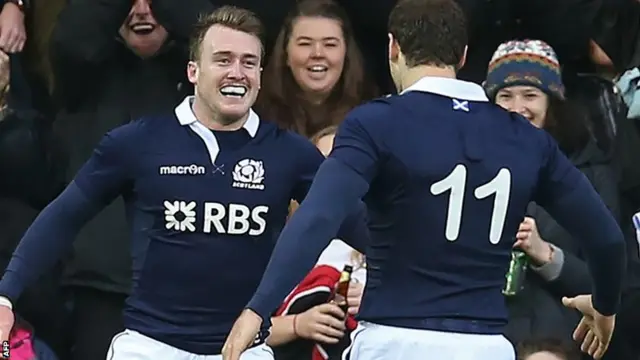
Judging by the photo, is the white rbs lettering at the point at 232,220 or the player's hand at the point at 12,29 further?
the player's hand at the point at 12,29

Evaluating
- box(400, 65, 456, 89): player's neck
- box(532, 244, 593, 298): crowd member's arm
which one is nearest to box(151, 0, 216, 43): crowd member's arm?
box(532, 244, 593, 298): crowd member's arm

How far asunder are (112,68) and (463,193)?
2319 mm

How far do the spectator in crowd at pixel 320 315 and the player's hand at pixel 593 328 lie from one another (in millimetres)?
838

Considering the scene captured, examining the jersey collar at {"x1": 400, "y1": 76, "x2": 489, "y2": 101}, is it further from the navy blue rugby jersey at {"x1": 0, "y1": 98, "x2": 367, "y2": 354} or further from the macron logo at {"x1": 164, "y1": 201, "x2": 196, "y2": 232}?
the macron logo at {"x1": 164, "y1": 201, "x2": 196, "y2": 232}

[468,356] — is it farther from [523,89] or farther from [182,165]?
[523,89]

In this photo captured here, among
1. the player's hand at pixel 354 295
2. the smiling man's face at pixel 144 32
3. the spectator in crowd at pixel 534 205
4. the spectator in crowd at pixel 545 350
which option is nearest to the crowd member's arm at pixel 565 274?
the spectator in crowd at pixel 534 205

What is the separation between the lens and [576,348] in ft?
17.5

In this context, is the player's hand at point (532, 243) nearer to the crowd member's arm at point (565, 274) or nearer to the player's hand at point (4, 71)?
the crowd member's arm at point (565, 274)

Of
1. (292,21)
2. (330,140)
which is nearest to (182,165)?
(330,140)

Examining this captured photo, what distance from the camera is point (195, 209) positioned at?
4801 mm

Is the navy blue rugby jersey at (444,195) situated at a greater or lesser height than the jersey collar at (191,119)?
lesser

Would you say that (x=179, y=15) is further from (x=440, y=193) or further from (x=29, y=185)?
(x=440, y=193)

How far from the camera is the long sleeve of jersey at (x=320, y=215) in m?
3.89

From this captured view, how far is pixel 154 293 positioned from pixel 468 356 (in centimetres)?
112
